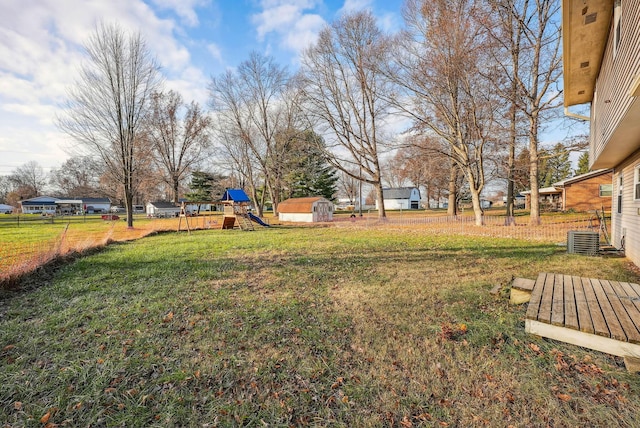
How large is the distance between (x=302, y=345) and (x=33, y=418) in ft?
7.65

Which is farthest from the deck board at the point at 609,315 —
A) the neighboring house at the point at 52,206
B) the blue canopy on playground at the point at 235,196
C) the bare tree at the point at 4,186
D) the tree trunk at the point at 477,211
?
the bare tree at the point at 4,186

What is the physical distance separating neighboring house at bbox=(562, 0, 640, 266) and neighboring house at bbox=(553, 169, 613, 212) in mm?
20347

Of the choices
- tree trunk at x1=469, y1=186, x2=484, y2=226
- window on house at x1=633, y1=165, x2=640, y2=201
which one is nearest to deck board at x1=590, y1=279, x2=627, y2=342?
window on house at x1=633, y1=165, x2=640, y2=201

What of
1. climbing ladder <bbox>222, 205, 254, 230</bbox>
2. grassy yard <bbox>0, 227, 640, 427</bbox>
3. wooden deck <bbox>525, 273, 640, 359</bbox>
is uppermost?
climbing ladder <bbox>222, 205, 254, 230</bbox>

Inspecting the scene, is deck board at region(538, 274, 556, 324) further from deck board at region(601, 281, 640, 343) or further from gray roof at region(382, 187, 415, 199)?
gray roof at region(382, 187, 415, 199)

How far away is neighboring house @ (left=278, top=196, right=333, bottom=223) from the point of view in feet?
80.7

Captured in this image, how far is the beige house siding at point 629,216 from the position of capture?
686 cm

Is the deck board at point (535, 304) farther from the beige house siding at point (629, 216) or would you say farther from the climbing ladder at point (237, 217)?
the climbing ladder at point (237, 217)

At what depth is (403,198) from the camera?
6228cm

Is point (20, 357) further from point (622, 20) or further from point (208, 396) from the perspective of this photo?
point (622, 20)

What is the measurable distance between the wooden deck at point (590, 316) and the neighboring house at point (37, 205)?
77.9m

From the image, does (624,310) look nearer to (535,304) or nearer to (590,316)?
(590,316)

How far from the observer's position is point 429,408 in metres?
2.34

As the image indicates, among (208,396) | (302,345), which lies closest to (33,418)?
(208,396)
